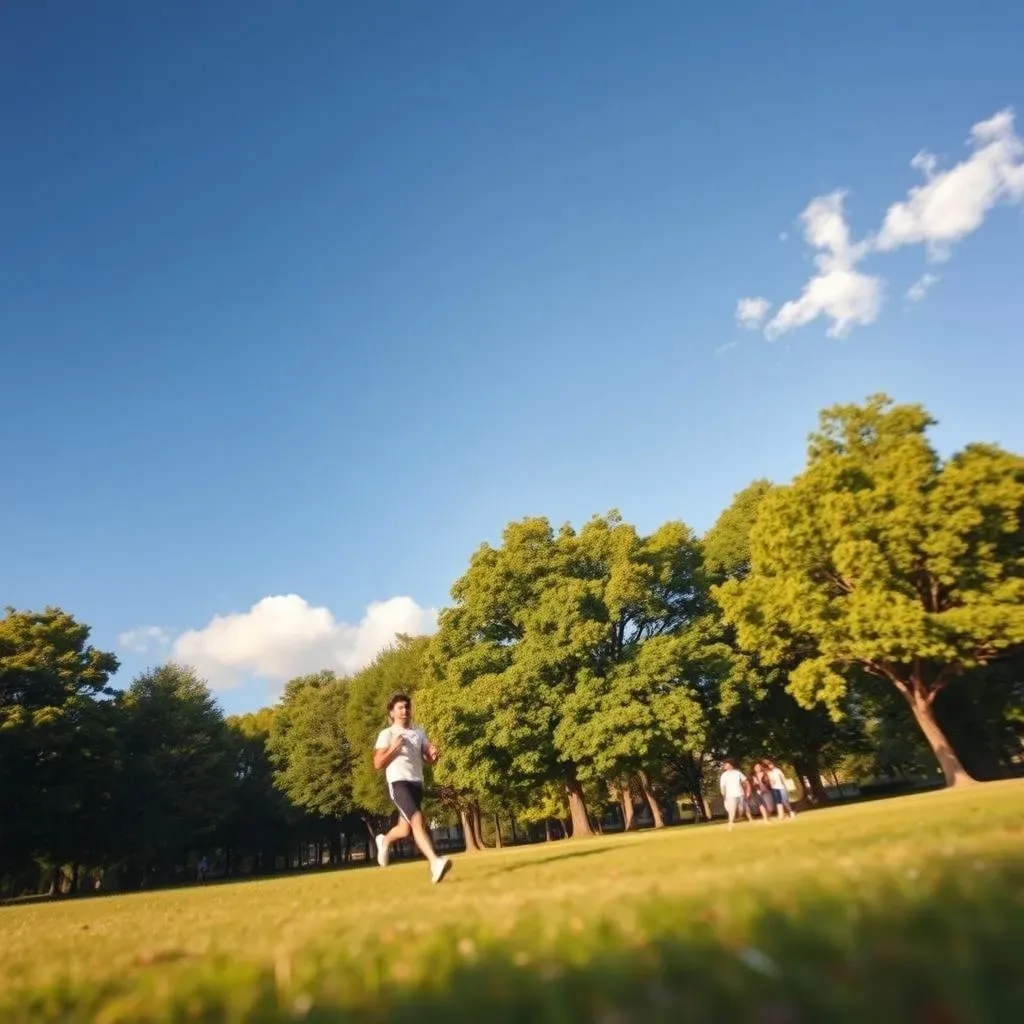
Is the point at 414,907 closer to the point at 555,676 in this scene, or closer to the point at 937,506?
the point at 937,506

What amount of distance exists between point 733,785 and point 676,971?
2605cm

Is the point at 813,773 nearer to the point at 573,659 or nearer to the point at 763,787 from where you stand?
the point at 573,659

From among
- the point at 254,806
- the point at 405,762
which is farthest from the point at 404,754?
the point at 254,806

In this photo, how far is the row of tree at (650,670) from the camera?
2861 centimetres

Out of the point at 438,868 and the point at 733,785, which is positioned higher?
the point at 733,785

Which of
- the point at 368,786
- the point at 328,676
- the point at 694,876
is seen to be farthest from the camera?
the point at 328,676

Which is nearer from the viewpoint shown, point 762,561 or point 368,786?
point 762,561

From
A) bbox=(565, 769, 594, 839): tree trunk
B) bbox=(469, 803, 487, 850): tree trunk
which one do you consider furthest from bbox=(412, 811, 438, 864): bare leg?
bbox=(469, 803, 487, 850): tree trunk

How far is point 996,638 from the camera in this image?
27312 mm

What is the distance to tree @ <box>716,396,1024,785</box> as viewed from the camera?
27219mm

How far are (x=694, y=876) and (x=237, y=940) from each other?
11.1 feet

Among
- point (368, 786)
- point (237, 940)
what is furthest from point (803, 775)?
point (237, 940)

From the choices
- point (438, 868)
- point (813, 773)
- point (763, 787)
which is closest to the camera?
point (438, 868)

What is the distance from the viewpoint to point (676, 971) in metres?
2.40
